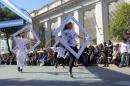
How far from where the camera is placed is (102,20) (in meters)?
37.4

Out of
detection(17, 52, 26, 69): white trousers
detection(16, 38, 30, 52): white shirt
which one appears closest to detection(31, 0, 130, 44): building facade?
detection(16, 38, 30, 52): white shirt

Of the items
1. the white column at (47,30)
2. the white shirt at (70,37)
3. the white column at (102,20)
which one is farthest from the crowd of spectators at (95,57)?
the white column at (47,30)

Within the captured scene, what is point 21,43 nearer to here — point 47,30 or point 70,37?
point 70,37

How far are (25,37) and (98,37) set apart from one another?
2163 cm

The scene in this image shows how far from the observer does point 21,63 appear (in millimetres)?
16516

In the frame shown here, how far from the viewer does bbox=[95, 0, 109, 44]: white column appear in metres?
37.0

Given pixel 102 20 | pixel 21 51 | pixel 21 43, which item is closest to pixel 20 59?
pixel 21 51

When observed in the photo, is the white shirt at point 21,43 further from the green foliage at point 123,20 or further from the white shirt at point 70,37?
the green foliage at point 123,20

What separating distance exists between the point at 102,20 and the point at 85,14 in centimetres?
474

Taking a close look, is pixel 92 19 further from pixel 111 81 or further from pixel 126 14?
pixel 111 81

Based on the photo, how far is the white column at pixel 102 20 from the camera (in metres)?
37.0

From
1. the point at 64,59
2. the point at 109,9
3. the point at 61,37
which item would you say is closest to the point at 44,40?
the point at 109,9

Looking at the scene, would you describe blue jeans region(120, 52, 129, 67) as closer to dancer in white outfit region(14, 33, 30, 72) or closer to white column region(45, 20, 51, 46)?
dancer in white outfit region(14, 33, 30, 72)

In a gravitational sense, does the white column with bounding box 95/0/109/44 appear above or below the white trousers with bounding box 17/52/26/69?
above
